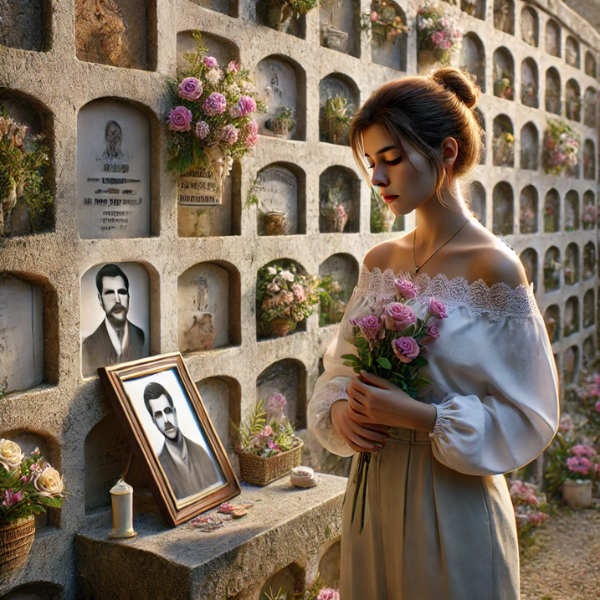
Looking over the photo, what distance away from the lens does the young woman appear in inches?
69.4

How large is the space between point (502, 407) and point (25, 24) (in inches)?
74.1

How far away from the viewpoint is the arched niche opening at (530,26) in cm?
574

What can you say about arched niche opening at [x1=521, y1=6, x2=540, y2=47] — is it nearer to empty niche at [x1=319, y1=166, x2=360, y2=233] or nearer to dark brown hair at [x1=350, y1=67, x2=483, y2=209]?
empty niche at [x1=319, y1=166, x2=360, y2=233]

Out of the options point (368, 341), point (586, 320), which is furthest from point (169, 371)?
point (586, 320)

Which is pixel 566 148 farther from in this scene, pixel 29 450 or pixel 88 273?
pixel 29 450

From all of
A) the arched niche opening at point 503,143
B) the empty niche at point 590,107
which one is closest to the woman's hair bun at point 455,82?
the arched niche opening at point 503,143

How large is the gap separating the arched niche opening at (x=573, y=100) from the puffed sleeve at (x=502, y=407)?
5518 millimetres

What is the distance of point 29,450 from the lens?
92.4 inches

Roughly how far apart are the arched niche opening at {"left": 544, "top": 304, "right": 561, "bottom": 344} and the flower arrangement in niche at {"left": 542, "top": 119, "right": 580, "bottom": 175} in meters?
1.23

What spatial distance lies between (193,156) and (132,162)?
0.77 ft

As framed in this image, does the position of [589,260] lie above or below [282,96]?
below

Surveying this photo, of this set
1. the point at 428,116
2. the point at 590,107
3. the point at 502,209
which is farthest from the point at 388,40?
the point at 590,107

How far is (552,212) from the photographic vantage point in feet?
20.9

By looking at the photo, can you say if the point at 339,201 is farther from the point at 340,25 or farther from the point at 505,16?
the point at 505,16
